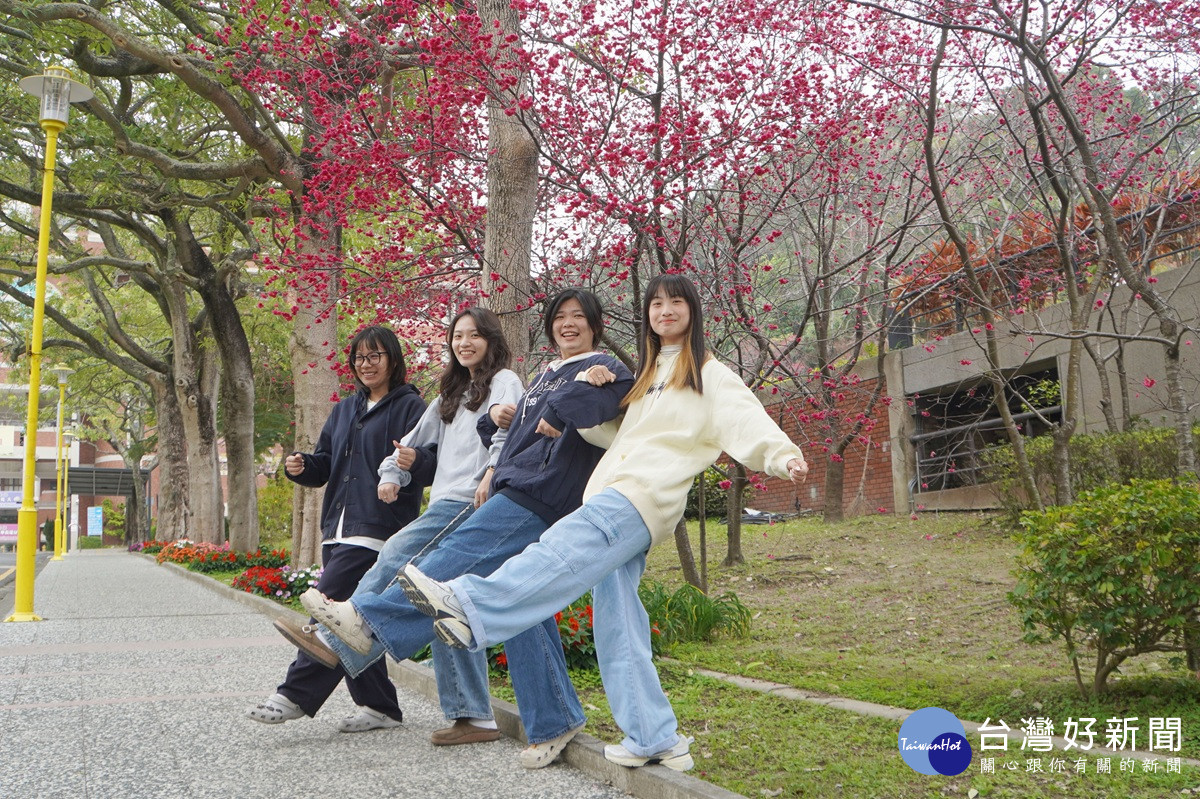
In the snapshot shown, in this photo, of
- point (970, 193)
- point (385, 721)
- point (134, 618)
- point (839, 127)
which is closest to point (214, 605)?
point (134, 618)

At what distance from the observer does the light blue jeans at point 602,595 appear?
3143mm

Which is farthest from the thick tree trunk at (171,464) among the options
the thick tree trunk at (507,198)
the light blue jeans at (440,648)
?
the light blue jeans at (440,648)

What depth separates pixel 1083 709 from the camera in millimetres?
4277

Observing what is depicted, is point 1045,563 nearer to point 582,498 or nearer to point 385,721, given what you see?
point 582,498

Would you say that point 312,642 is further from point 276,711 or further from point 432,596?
point 432,596

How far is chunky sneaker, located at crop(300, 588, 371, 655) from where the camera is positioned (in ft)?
11.7

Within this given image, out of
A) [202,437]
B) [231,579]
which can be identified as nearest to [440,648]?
[231,579]

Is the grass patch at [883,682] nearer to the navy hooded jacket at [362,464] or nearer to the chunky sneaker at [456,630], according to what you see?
the chunky sneaker at [456,630]

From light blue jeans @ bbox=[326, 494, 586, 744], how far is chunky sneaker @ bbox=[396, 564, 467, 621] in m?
0.47

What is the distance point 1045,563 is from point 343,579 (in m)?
3.08

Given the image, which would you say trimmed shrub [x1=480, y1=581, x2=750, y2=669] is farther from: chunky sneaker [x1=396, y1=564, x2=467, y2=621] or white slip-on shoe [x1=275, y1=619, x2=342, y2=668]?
chunky sneaker [x1=396, y1=564, x2=467, y2=621]

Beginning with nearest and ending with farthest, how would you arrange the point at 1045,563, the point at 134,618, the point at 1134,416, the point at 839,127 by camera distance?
the point at 1045,563, the point at 839,127, the point at 134,618, the point at 1134,416

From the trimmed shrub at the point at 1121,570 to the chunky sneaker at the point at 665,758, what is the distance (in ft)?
5.74

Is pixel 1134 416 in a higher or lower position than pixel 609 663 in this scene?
higher
